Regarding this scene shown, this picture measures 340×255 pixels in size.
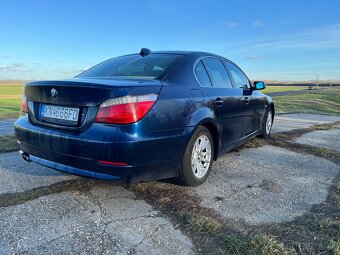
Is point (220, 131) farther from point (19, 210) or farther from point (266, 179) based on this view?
point (19, 210)

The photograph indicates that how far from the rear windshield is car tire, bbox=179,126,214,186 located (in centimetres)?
80

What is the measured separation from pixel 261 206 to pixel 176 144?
1061mm

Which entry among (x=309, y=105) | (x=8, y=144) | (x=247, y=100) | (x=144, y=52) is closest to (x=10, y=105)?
(x=8, y=144)

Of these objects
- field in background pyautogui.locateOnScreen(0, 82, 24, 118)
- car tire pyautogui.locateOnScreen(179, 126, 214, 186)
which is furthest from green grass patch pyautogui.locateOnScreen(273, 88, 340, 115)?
field in background pyautogui.locateOnScreen(0, 82, 24, 118)

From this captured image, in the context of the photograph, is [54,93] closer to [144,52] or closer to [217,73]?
[144,52]

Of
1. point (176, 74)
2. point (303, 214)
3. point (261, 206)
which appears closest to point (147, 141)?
point (176, 74)

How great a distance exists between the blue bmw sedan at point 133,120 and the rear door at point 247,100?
826mm

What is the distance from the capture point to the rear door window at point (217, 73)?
4023 mm

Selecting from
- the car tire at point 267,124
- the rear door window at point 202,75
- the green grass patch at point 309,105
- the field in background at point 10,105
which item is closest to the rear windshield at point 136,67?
the rear door window at point 202,75

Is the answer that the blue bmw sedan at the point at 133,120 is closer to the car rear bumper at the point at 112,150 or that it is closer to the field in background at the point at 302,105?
the car rear bumper at the point at 112,150

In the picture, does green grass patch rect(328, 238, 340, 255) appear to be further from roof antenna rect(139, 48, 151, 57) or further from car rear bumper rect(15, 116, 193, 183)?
roof antenna rect(139, 48, 151, 57)

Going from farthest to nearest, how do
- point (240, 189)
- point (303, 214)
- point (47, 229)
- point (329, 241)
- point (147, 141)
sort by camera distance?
point (240, 189) → point (303, 214) → point (147, 141) → point (47, 229) → point (329, 241)

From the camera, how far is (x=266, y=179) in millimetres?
3926

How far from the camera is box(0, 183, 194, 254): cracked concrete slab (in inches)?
91.0
